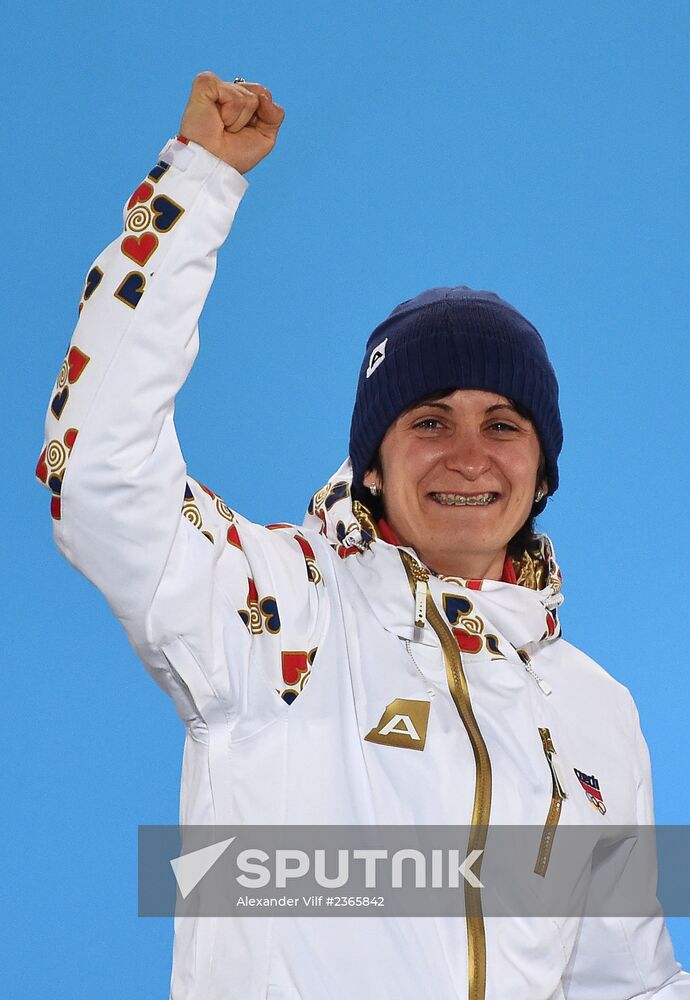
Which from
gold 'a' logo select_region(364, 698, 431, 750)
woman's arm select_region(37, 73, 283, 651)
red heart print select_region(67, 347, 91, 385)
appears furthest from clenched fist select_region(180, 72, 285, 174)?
gold 'a' logo select_region(364, 698, 431, 750)

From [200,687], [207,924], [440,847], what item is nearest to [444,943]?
[440,847]

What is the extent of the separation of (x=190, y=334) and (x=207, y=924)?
50cm

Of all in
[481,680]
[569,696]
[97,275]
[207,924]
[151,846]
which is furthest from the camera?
[151,846]

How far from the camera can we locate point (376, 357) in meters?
1.46

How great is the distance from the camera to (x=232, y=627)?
1138 millimetres

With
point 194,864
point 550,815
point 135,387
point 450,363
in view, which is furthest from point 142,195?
point 550,815

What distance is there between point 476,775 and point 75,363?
0.52 m

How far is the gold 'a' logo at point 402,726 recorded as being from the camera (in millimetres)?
1212

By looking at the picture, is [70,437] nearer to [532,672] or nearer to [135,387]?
[135,387]

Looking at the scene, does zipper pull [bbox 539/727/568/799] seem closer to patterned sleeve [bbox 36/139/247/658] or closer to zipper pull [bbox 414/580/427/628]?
zipper pull [bbox 414/580/427/628]

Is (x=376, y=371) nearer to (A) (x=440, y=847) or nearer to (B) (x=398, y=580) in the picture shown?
(B) (x=398, y=580)

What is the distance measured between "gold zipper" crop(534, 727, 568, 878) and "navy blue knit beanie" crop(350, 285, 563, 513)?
35 cm

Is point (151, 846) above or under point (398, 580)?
under

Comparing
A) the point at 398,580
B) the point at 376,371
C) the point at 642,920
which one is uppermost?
the point at 376,371
